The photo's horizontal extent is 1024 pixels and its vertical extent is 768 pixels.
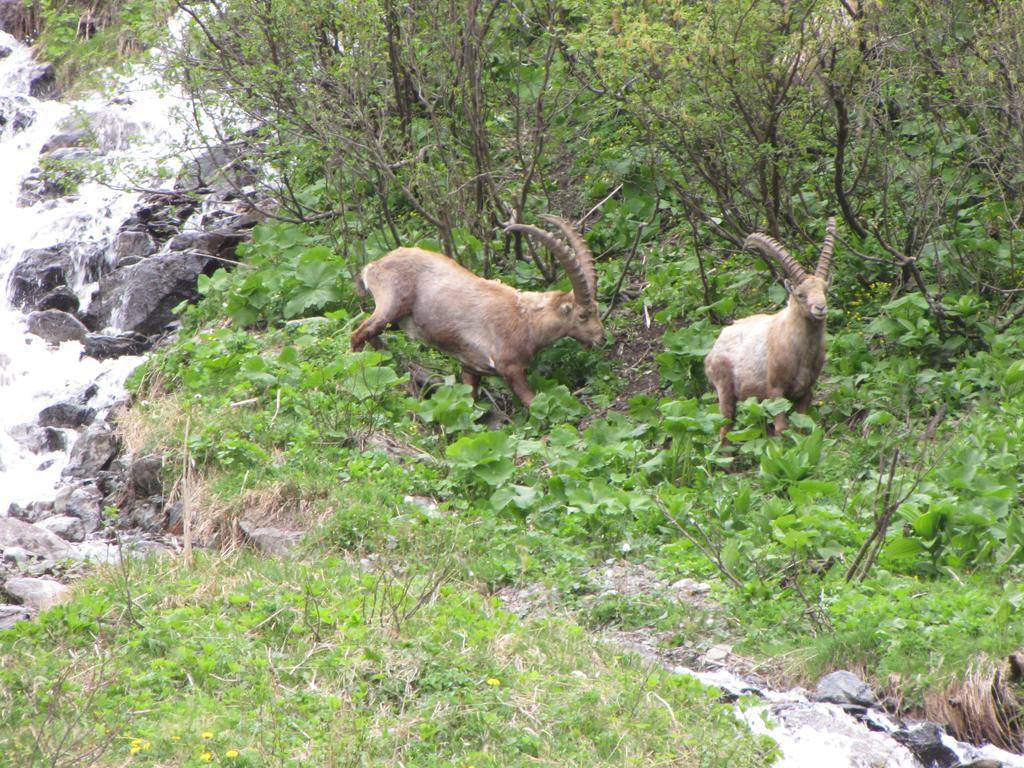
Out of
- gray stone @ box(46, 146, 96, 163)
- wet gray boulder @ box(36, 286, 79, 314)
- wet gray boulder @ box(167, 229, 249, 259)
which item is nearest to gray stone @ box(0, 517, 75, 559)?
wet gray boulder @ box(36, 286, 79, 314)

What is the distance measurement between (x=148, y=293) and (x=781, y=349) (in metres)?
7.21

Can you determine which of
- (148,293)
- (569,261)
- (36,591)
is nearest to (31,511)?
(36,591)

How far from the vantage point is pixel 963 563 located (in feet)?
23.8

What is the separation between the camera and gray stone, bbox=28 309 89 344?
1352 cm

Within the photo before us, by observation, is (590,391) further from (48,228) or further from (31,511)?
(48,228)

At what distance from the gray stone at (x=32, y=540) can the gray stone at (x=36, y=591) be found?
93cm

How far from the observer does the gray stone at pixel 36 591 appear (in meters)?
6.91

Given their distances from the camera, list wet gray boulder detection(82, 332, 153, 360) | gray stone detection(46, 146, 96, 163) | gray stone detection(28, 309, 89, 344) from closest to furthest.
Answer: wet gray boulder detection(82, 332, 153, 360)
gray stone detection(28, 309, 89, 344)
gray stone detection(46, 146, 96, 163)

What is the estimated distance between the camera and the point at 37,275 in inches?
577

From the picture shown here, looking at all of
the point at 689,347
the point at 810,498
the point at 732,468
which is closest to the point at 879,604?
the point at 810,498

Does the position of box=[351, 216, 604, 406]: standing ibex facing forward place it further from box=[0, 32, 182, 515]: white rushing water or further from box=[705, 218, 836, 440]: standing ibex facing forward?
box=[0, 32, 182, 515]: white rushing water

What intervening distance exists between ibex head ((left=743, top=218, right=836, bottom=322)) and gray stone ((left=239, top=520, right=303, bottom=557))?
4205 millimetres

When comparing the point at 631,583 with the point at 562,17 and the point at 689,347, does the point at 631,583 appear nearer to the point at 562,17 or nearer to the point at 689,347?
the point at 689,347

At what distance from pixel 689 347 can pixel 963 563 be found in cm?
413
